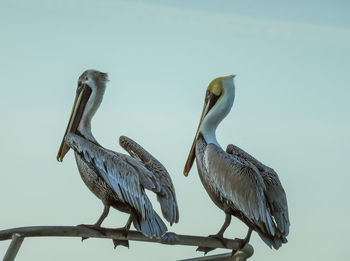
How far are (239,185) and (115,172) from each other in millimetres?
1089

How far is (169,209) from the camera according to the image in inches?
252

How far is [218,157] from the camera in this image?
6.98 metres

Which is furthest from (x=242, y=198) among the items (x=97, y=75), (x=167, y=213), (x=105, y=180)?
(x=97, y=75)

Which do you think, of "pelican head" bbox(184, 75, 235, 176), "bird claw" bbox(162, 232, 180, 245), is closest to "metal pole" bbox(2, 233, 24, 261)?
"bird claw" bbox(162, 232, 180, 245)

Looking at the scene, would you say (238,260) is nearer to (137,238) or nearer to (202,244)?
(202,244)

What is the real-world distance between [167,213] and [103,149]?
77 cm

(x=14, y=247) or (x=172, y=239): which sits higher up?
(x=172, y=239)

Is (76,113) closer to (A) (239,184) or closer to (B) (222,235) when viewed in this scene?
(A) (239,184)

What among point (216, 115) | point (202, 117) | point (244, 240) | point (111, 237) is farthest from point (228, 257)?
point (202, 117)

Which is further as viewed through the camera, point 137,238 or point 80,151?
point 80,151

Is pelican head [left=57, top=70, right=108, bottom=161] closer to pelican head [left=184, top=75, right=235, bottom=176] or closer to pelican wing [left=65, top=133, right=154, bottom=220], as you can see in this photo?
pelican wing [left=65, top=133, right=154, bottom=220]

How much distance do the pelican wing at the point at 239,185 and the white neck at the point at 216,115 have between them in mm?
284

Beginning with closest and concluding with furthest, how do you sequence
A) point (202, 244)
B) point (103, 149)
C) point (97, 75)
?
1. point (202, 244)
2. point (103, 149)
3. point (97, 75)

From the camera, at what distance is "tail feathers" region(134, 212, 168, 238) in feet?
19.3
